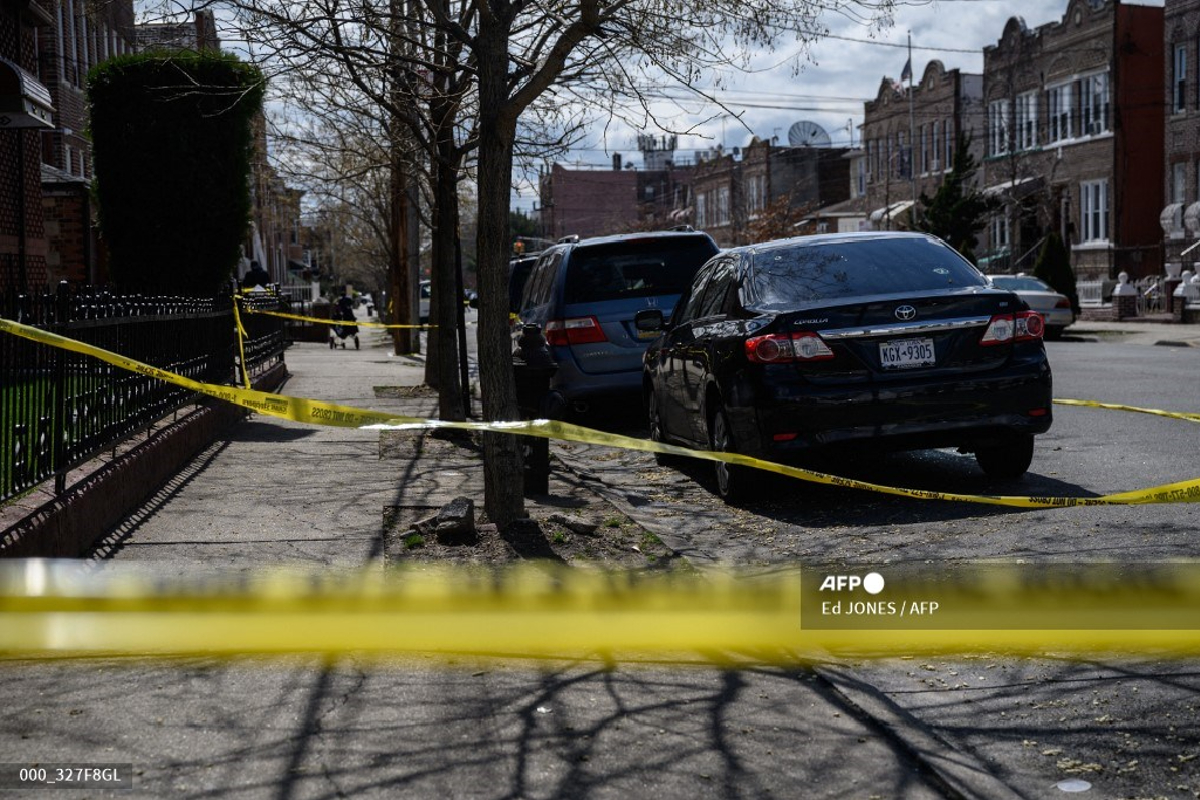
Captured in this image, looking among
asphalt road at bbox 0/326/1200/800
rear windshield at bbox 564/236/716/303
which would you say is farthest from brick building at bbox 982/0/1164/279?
asphalt road at bbox 0/326/1200/800

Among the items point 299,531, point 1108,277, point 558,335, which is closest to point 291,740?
point 299,531

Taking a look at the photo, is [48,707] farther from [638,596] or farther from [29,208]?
[29,208]

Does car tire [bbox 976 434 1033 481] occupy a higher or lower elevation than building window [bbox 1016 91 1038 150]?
lower

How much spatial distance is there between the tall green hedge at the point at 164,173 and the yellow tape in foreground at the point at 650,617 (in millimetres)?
11349

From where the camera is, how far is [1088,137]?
4762 centimetres

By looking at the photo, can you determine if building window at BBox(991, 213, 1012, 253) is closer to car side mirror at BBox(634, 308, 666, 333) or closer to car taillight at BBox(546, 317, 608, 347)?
car taillight at BBox(546, 317, 608, 347)

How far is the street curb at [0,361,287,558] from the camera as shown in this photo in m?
6.56

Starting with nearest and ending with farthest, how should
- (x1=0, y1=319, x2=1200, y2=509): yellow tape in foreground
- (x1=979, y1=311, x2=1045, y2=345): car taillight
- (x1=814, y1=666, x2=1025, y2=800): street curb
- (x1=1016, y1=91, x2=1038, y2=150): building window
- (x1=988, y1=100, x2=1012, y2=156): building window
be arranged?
(x1=814, y1=666, x2=1025, y2=800): street curb < (x1=0, y1=319, x2=1200, y2=509): yellow tape in foreground < (x1=979, y1=311, x2=1045, y2=345): car taillight < (x1=1016, y1=91, x2=1038, y2=150): building window < (x1=988, y1=100, x2=1012, y2=156): building window

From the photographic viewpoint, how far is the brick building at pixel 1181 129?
42.3m

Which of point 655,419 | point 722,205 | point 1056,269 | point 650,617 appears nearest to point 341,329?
point 1056,269

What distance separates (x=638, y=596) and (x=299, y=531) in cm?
293

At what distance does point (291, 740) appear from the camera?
15.3 feet

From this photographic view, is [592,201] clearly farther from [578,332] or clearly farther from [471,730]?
[471,730]

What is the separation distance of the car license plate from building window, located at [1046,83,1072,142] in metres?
43.4
